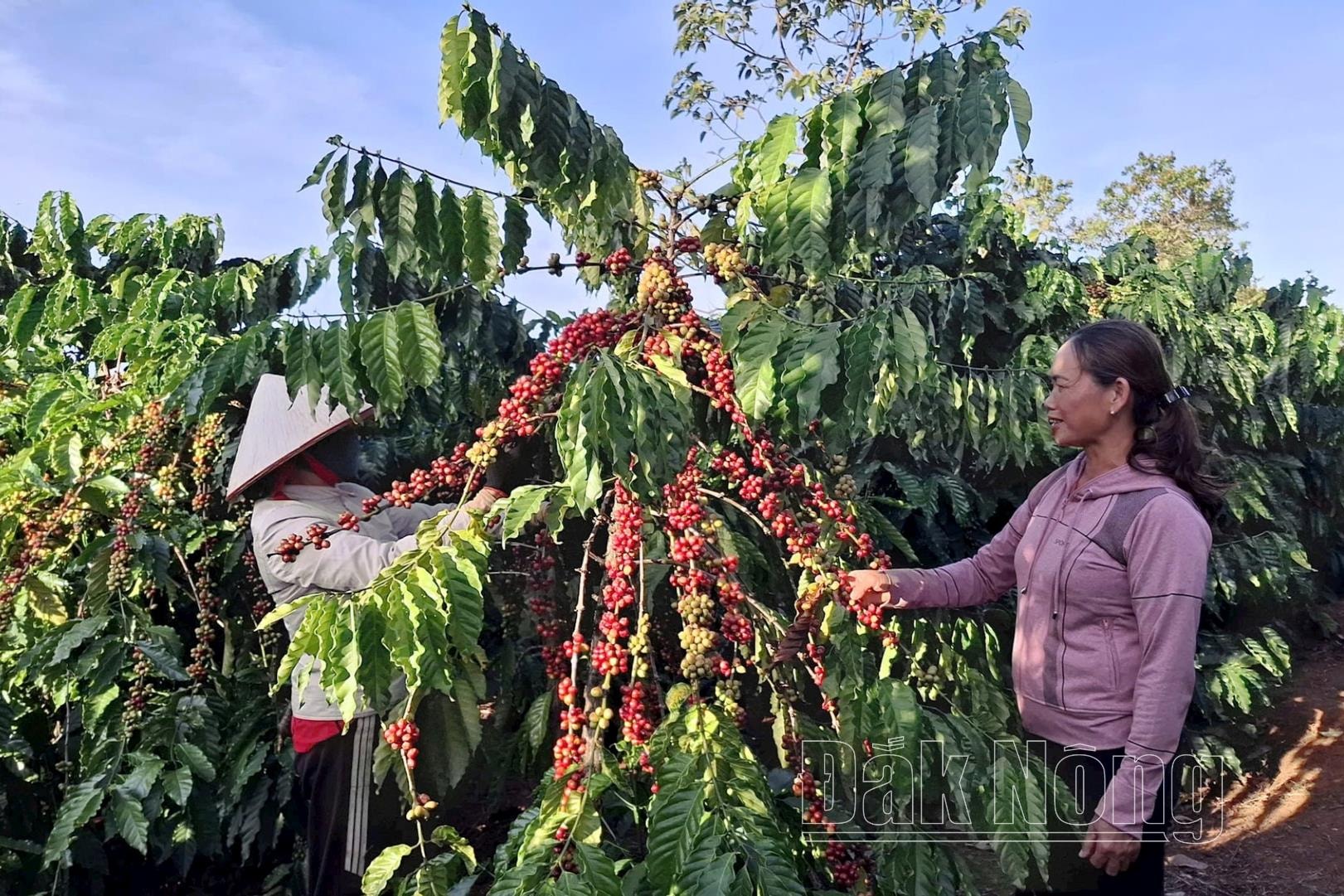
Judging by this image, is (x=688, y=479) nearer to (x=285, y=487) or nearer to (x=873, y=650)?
(x=873, y=650)

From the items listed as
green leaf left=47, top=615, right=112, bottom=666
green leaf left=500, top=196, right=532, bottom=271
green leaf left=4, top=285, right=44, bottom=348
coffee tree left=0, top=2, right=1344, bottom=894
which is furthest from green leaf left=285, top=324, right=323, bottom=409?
green leaf left=4, top=285, right=44, bottom=348

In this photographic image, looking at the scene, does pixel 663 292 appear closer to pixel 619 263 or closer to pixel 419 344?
pixel 619 263

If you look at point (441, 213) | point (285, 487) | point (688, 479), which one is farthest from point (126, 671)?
point (688, 479)

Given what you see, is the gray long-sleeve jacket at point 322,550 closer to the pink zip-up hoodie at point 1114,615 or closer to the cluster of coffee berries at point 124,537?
the cluster of coffee berries at point 124,537

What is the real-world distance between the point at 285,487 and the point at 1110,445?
5.79 ft

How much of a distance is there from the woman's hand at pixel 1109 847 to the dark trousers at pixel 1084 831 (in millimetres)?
53

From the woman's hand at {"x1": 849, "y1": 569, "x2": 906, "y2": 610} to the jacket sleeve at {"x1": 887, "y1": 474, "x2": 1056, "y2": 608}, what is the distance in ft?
0.23

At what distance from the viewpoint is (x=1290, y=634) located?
6.56 meters

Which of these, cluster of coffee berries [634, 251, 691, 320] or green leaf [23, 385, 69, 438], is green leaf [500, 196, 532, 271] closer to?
cluster of coffee berries [634, 251, 691, 320]

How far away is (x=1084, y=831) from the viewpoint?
1.64 metres

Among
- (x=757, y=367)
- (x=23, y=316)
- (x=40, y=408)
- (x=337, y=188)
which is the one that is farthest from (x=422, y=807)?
(x=23, y=316)

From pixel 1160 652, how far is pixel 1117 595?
0.13 meters

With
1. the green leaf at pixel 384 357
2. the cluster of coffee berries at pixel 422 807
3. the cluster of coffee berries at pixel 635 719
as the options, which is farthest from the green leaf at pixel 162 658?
the cluster of coffee berries at pixel 635 719

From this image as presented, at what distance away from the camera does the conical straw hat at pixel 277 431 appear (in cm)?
219
